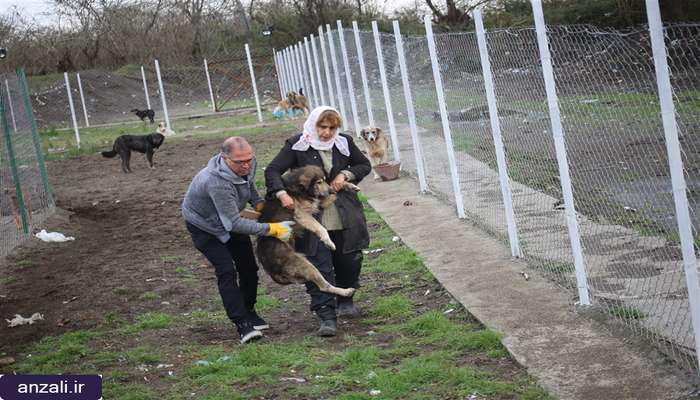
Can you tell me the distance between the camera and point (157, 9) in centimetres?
5641

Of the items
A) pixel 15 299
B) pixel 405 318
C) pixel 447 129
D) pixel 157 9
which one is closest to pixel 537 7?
pixel 405 318

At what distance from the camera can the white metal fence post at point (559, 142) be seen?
266 inches

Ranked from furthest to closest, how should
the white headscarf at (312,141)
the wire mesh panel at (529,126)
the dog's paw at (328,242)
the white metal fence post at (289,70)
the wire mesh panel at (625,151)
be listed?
the white metal fence post at (289,70) → the wire mesh panel at (529,126) → the white headscarf at (312,141) → the dog's paw at (328,242) → the wire mesh panel at (625,151)

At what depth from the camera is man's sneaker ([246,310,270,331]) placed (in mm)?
7507

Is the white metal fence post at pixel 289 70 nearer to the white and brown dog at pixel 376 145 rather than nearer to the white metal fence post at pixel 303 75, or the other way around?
the white metal fence post at pixel 303 75

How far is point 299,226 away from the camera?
7219 mm

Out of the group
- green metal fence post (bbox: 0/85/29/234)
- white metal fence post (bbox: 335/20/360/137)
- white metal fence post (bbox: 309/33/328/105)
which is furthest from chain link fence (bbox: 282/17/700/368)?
white metal fence post (bbox: 309/33/328/105)

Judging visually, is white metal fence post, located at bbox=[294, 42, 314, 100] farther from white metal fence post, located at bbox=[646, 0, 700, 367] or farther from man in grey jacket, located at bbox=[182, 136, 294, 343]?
white metal fence post, located at bbox=[646, 0, 700, 367]

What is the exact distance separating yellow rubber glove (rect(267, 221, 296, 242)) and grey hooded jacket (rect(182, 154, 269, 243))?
0.18ft

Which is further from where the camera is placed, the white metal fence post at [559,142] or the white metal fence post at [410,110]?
the white metal fence post at [410,110]

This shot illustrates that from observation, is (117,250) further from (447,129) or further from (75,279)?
(447,129)

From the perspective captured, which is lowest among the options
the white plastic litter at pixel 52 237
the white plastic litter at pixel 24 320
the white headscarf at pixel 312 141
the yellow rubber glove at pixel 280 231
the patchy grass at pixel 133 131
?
the white plastic litter at pixel 24 320

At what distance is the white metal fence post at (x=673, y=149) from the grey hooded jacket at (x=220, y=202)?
3.05 m

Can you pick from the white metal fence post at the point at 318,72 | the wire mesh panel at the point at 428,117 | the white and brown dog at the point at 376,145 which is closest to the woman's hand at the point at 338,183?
the wire mesh panel at the point at 428,117
